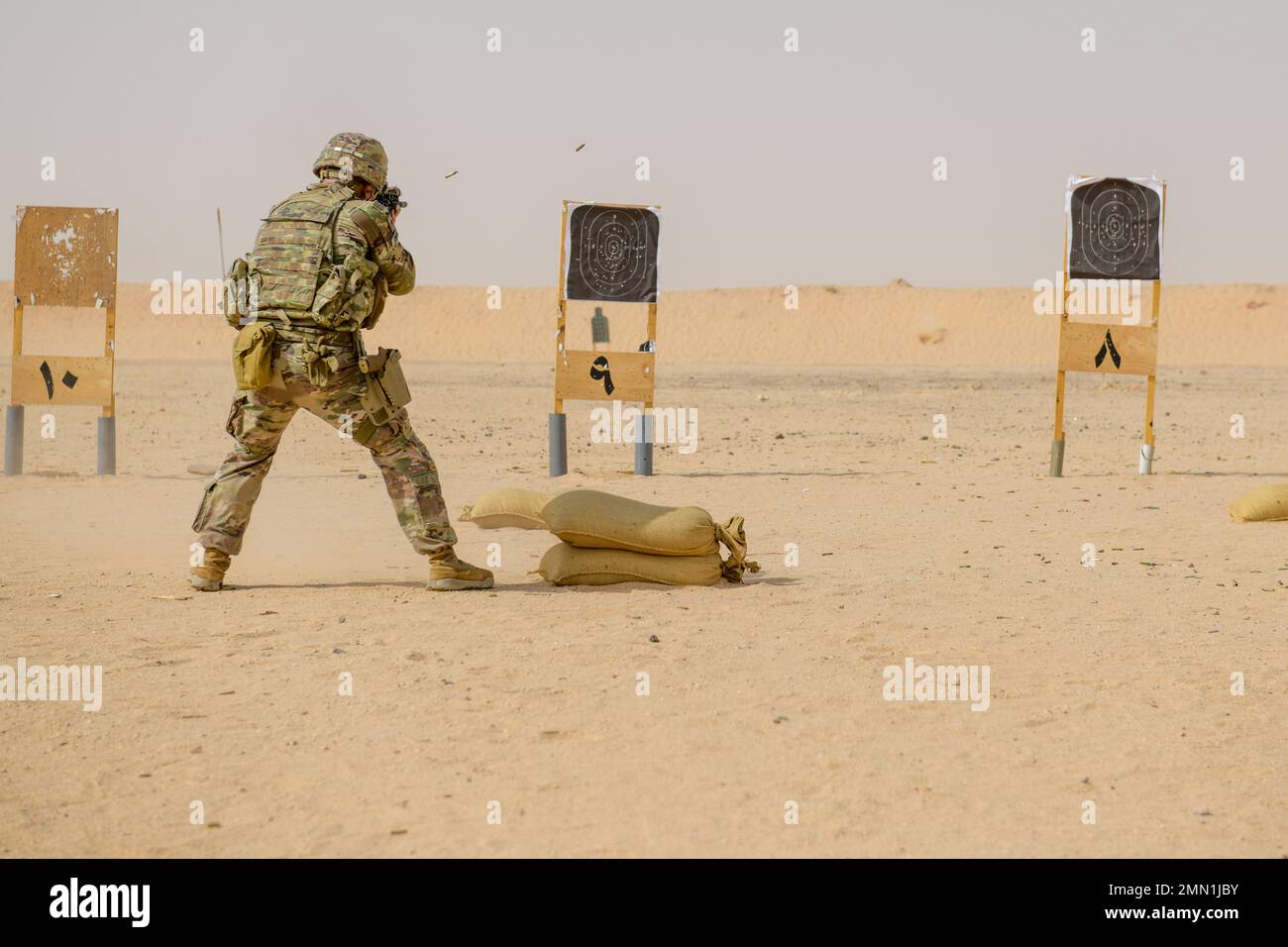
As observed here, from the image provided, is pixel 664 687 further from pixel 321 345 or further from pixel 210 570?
pixel 210 570

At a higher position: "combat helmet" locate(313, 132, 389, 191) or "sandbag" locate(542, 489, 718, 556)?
"combat helmet" locate(313, 132, 389, 191)

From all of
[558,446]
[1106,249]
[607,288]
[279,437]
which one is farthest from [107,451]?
[1106,249]

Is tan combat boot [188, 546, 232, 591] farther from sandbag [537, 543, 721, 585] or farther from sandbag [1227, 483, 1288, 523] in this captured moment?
sandbag [1227, 483, 1288, 523]

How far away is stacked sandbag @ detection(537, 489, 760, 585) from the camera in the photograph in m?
6.69

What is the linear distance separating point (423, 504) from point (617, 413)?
14.8m

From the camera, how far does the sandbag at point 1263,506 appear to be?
8.88m

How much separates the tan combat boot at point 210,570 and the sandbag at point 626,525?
1491 millimetres

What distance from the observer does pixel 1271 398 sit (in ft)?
76.1

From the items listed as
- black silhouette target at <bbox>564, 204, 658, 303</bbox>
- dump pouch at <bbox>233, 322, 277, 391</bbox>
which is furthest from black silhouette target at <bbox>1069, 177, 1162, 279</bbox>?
dump pouch at <bbox>233, 322, 277, 391</bbox>

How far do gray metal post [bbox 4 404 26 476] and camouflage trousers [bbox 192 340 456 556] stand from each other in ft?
18.8

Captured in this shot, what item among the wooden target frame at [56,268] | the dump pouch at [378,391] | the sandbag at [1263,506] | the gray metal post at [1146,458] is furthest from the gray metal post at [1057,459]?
the wooden target frame at [56,268]

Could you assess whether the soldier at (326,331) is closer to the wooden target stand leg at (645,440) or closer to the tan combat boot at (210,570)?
the tan combat boot at (210,570)
